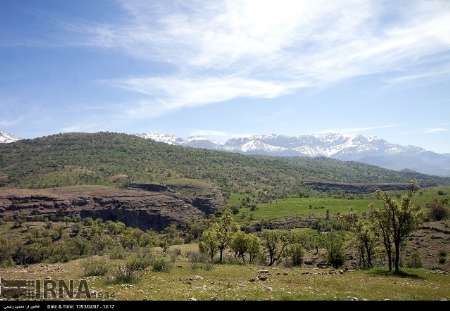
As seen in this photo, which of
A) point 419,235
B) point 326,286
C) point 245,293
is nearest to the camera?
point 245,293

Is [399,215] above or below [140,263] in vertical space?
above

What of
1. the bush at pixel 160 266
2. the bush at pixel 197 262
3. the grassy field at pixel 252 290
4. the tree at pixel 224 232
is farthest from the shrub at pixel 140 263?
the tree at pixel 224 232

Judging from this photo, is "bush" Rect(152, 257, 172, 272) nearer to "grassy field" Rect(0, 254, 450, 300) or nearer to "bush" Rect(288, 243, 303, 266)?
"grassy field" Rect(0, 254, 450, 300)

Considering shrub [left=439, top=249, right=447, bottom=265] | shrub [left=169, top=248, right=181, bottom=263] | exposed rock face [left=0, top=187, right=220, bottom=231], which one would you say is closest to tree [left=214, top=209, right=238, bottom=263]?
shrub [left=169, top=248, right=181, bottom=263]

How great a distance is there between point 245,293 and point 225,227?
52.3m

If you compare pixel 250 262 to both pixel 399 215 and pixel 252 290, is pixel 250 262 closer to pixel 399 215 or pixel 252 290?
pixel 399 215

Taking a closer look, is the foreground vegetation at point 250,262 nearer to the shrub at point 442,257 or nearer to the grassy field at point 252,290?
the grassy field at point 252,290

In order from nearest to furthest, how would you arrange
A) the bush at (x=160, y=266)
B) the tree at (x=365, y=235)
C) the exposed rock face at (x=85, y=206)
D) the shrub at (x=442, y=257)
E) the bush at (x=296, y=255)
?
the bush at (x=160, y=266), the tree at (x=365, y=235), the shrub at (x=442, y=257), the bush at (x=296, y=255), the exposed rock face at (x=85, y=206)

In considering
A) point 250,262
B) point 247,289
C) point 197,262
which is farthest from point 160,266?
point 250,262
